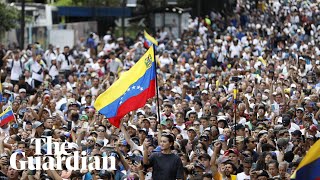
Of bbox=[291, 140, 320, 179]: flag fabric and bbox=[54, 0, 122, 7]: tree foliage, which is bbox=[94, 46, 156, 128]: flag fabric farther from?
bbox=[54, 0, 122, 7]: tree foliage

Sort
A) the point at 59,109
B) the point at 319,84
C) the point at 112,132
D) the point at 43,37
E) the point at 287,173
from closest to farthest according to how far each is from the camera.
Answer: the point at 287,173 < the point at 112,132 < the point at 59,109 < the point at 319,84 < the point at 43,37

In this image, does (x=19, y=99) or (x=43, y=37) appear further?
(x=43, y=37)

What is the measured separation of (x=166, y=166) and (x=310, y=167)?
2.56m

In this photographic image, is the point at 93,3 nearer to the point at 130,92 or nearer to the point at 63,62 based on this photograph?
the point at 63,62

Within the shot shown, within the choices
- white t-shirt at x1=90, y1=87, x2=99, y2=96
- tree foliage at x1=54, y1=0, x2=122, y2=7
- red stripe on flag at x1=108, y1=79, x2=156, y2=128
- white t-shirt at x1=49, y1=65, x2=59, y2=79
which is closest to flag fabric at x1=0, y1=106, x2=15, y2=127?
red stripe on flag at x1=108, y1=79, x2=156, y2=128

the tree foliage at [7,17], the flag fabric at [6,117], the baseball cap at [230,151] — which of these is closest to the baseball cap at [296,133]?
the baseball cap at [230,151]

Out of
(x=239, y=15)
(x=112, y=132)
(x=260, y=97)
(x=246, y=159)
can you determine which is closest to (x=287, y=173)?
(x=246, y=159)

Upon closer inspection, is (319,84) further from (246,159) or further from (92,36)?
(92,36)

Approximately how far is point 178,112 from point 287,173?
17.2ft

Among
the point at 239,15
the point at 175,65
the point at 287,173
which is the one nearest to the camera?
the point at 287,173

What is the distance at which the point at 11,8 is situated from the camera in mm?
39312

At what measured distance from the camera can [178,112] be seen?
20297 millimetres

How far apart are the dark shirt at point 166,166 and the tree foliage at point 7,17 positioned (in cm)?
2534

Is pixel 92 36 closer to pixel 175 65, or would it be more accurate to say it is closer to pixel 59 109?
pixel 175 65
